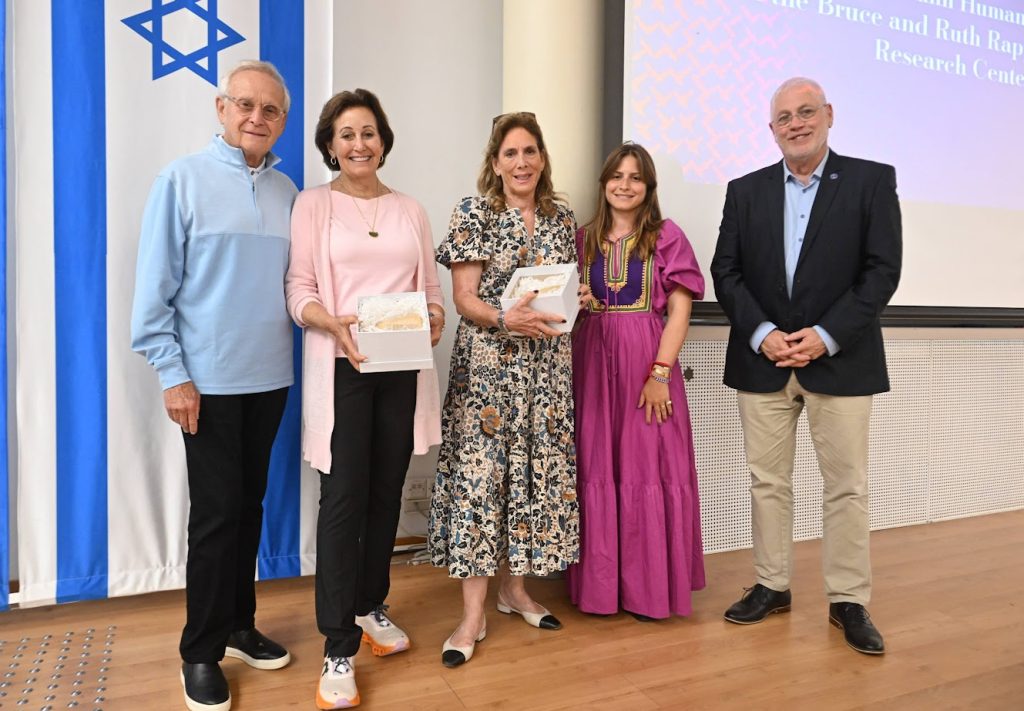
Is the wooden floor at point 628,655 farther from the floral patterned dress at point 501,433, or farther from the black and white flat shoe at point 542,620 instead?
the floral patterned dress at point 501,433

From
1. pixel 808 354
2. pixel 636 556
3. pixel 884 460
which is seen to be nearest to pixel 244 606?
pixel 636 556

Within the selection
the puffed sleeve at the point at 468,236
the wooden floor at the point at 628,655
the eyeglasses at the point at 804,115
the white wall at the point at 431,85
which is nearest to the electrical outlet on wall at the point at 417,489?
the white wall at the point at 431,85

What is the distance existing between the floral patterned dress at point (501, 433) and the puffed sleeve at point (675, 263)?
35cm

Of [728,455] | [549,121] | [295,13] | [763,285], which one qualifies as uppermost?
[295,13]

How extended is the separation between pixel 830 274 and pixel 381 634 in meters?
1.76

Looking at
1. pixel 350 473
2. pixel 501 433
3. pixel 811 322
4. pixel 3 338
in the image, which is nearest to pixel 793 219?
pixel 811 322

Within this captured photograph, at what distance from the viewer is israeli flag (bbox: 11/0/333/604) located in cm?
229

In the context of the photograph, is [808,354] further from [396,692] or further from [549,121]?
[396,692]

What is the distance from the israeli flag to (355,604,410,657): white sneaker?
2.48ft

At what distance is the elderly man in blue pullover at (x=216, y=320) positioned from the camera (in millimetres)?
1788

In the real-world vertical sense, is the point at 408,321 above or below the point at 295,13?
below

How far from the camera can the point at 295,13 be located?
2.55m

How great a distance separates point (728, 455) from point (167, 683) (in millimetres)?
2311

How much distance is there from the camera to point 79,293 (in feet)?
7.67
